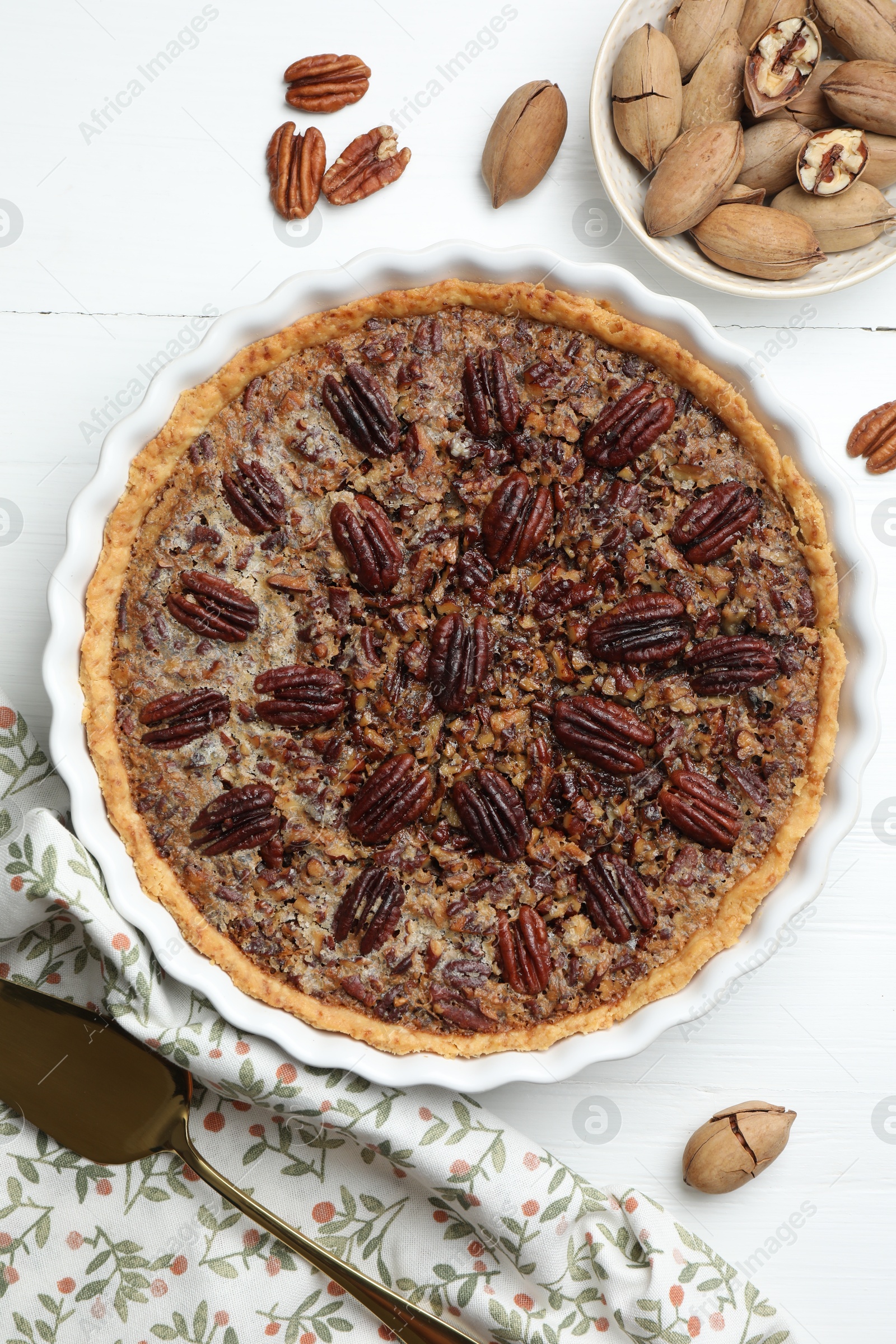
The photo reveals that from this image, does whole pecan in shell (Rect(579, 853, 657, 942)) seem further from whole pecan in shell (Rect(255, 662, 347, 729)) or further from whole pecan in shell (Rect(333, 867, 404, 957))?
whole pecan in shell (Rect(255, 662, 347, 729))

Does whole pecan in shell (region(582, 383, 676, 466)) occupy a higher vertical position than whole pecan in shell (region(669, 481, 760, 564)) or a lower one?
higher

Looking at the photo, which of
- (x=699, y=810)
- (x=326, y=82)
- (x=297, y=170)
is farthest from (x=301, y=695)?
(x=326, y=82)

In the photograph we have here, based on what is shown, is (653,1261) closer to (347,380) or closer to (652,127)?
(347,380)

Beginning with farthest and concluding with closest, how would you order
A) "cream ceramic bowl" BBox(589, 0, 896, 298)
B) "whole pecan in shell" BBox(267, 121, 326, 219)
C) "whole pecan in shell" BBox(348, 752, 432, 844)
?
"whole pecan in shell" BBox(267, 121, 326, 219) → "cream ceramic bowl" BBox(589, 0, 896, 298) → "whole pecan in shell" BBox(348, 752, 432, 844)

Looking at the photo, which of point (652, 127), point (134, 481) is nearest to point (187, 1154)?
point (134, 481)

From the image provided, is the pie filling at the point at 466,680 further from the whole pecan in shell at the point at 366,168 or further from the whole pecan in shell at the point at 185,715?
the whole pecan in shell at the point at 366,168

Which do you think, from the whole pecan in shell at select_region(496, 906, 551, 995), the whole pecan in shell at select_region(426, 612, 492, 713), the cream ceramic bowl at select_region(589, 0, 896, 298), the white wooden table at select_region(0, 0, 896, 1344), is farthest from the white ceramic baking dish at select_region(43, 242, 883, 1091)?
the whole pecan in shell at select_region(426, 612, 492, 713)

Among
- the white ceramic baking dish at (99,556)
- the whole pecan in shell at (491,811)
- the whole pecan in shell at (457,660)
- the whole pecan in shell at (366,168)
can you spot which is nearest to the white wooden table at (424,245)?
the whole pecan in shell at (366,168)
